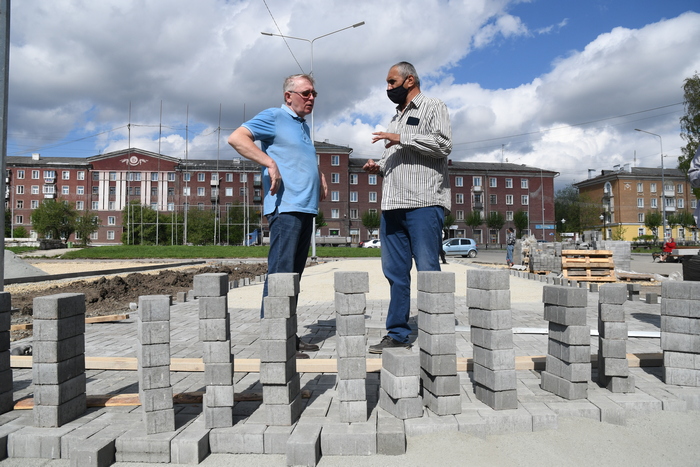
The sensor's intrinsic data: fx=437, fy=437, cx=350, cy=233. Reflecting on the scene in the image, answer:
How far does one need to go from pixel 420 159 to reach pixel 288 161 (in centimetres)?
117

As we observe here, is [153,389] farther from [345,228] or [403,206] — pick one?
[345,228]

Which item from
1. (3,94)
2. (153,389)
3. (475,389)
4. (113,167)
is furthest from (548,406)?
(113,167)

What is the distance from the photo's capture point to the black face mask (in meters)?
4.01

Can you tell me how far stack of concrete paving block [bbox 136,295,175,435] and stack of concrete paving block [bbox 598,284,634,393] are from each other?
Answer: 8.31ft

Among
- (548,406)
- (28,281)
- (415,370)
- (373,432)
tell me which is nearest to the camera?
(373,432)

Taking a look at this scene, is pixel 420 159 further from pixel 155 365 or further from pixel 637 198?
pixel 637 198

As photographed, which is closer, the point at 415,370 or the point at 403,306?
the point at 415,370

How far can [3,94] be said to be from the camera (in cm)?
534

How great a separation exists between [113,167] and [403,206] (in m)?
78.3

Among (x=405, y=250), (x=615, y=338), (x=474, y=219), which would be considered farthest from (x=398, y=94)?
(x=474, y=219)

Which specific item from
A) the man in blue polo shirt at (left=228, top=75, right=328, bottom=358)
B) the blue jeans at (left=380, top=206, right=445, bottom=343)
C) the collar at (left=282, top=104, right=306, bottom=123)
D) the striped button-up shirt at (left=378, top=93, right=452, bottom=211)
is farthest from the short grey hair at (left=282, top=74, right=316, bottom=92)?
the blue jeans at (left=380, top=206, right=445, bottom=343)

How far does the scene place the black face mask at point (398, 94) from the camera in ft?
13.1

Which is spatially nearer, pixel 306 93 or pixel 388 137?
pixel 388 137

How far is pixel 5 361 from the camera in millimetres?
2572
